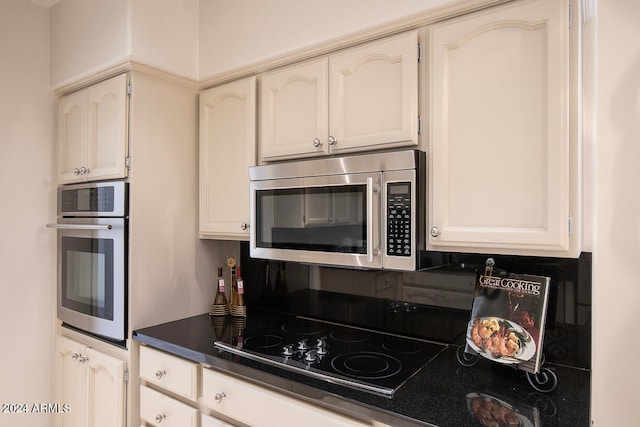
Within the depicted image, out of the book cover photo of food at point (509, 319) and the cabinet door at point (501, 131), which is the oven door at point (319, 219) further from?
the book cover photo of food at point (509, 319)

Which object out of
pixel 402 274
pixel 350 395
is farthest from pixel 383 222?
pixel 350 395

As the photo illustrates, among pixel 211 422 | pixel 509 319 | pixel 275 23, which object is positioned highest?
pixel 275 23

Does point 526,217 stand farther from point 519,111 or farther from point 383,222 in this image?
point 383,222

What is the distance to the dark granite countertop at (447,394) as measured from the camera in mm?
1006

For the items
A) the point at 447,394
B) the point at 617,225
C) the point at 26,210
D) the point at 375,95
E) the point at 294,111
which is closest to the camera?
the point at 617,225

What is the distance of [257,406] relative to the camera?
4.18ft

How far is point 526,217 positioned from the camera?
1096mm

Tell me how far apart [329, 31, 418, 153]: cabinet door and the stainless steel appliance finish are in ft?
3.33

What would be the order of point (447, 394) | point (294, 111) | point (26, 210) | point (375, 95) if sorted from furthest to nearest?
point (26, 210)
point (294, 111)
point (375, 95)
point (447, 394)

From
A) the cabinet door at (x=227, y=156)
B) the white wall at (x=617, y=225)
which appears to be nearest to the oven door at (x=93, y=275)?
the cabinet door at (x=227, y=156)

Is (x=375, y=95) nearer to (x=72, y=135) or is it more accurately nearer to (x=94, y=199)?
(x=94, y=199)

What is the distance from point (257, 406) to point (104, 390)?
947mm

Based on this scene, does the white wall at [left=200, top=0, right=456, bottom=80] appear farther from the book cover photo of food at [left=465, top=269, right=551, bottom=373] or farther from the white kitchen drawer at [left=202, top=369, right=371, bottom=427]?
the white kitchen drawer at [left=202, top=369, right=371, bottom=427]

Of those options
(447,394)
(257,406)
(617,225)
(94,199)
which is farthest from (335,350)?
(94,199)
